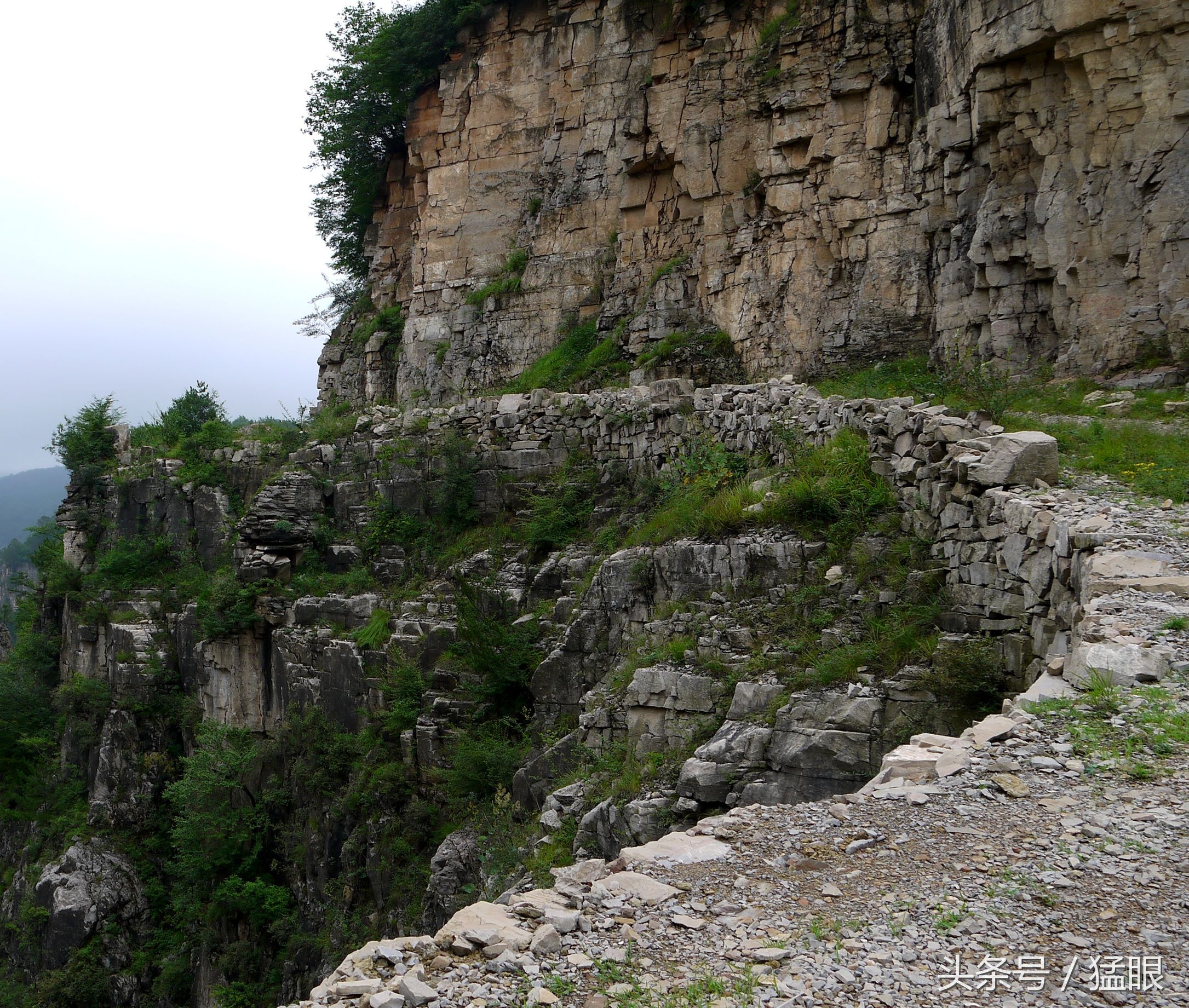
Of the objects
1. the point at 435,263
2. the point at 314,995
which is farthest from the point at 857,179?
the point at 314,995

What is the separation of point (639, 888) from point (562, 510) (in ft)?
31.3

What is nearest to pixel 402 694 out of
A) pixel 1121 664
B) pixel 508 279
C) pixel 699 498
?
pixel 699 498

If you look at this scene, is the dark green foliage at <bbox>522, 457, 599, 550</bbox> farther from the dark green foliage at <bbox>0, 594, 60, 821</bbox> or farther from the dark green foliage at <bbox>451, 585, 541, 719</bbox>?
→ the dark green foliage at <bbox>0, 594, 60, 821</bbox>

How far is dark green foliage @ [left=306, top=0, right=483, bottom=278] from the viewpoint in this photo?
2239 cm

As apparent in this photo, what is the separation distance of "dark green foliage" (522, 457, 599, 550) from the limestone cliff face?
15.6 ft

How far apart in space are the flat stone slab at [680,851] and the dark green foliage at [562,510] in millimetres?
8695

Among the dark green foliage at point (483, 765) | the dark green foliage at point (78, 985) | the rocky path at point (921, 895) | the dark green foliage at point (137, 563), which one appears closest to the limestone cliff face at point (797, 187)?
the dark green foliage at point (137, 563)

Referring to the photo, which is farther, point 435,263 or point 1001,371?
point 435,263

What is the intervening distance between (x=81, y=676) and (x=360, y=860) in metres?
11.6

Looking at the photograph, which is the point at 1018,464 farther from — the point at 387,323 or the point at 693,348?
the point at 387,323

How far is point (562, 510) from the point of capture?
13781mm

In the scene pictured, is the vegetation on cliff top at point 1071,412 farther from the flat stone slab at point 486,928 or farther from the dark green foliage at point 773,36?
the dark green foliage at point 773,36

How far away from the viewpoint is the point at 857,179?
1641 centimetres

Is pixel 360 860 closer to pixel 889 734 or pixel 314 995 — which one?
pixel 889 734
